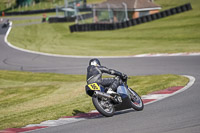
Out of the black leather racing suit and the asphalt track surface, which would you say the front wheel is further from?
the black leather racing suit

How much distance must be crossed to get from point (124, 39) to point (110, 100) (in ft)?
85.3

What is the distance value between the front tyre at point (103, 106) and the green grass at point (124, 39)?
1729cm

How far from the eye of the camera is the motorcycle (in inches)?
357

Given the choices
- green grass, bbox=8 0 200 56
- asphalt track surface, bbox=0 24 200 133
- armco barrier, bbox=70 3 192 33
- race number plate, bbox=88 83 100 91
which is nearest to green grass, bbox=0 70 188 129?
asphalt track surface, bbox=0 24 200 133

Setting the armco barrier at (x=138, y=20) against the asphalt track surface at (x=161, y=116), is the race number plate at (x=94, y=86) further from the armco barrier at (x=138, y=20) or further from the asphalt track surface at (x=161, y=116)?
the armco barrier at (x=138, y=20)

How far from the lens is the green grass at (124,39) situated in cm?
2911

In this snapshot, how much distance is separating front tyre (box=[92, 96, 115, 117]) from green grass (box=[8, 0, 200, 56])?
17290 mm

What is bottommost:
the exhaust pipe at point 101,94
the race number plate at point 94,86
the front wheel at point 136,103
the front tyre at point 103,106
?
the front wheel at point 136,103

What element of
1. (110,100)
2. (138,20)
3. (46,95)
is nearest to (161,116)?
(110,100)

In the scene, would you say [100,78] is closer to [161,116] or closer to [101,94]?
[101,94]

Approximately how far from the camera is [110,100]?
9.34m

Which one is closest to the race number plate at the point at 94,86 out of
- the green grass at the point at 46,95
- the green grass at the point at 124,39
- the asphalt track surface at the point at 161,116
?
the asphalt track surface at the point at 161,116

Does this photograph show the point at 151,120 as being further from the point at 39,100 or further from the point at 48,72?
the point at 48,72

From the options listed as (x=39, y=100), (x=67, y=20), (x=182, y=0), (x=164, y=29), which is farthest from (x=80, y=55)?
(x=182, y=0)
